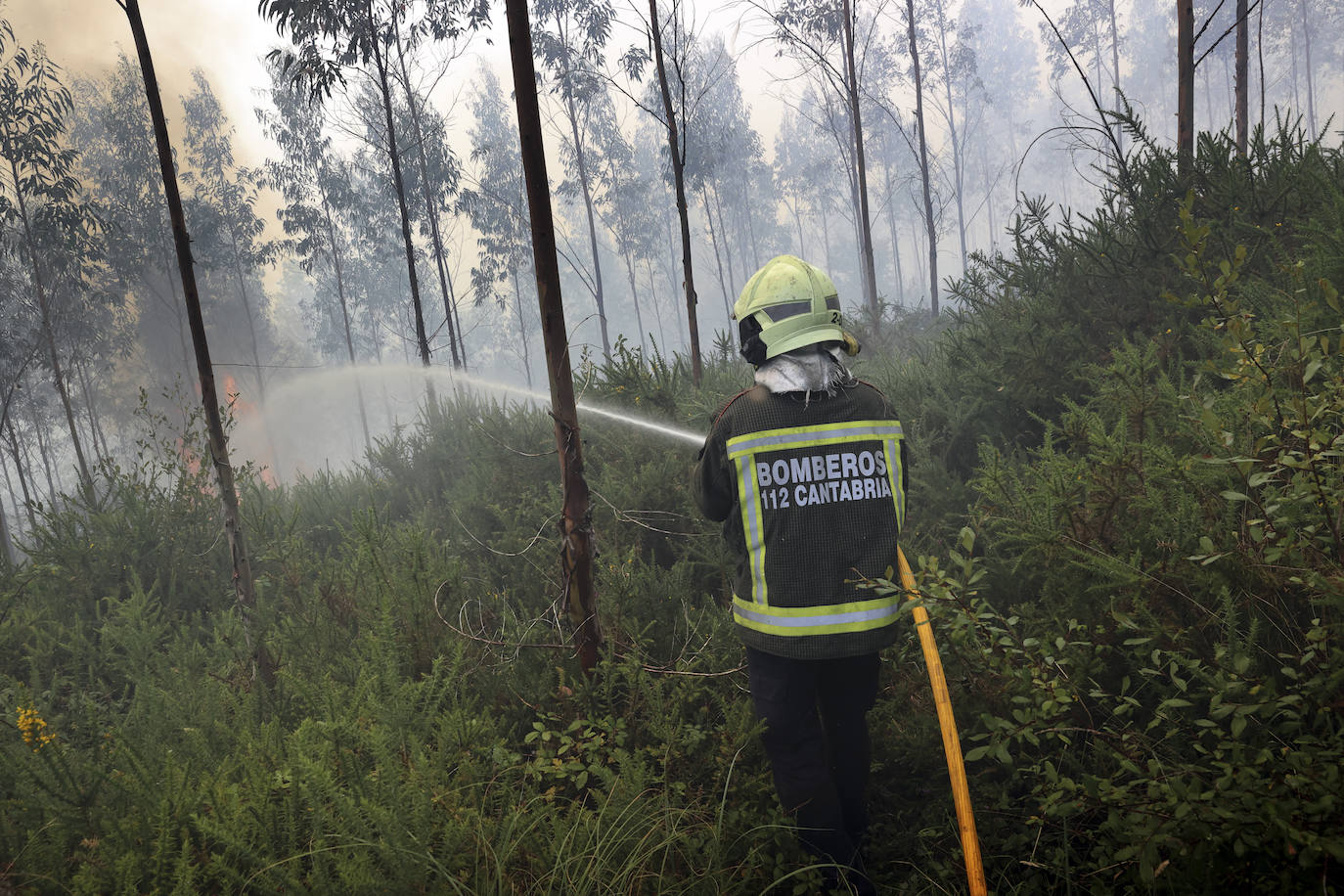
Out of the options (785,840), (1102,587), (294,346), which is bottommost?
(785,840)

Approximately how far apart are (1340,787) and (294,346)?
4813 centimetres

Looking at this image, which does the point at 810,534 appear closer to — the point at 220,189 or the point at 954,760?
the point at 954,760

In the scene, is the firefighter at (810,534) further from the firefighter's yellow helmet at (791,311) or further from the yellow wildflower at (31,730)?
the yellow wildflower at (31,730)

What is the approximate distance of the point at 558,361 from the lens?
287 centimetres

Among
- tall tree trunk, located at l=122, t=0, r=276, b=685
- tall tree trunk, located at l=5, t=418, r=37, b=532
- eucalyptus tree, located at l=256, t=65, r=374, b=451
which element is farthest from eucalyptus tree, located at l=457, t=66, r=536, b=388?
tall tree trunk, located at l=122, t=0, r=276, b=685

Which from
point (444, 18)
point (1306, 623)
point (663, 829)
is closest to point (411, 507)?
point (663, 829)

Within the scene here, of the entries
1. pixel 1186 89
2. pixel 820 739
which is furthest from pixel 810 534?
pixel 1186 89

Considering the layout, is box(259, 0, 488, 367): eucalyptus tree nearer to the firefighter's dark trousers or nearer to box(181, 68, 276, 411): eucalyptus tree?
the firefighter's dark trousers

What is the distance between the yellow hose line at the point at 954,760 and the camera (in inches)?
70.7

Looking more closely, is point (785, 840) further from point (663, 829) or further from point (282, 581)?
point (282, 581)

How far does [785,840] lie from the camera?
2.34 metres

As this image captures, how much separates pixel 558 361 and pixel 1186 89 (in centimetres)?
491

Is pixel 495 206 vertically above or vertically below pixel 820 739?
above

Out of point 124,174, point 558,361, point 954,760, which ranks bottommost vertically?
point 954,760
